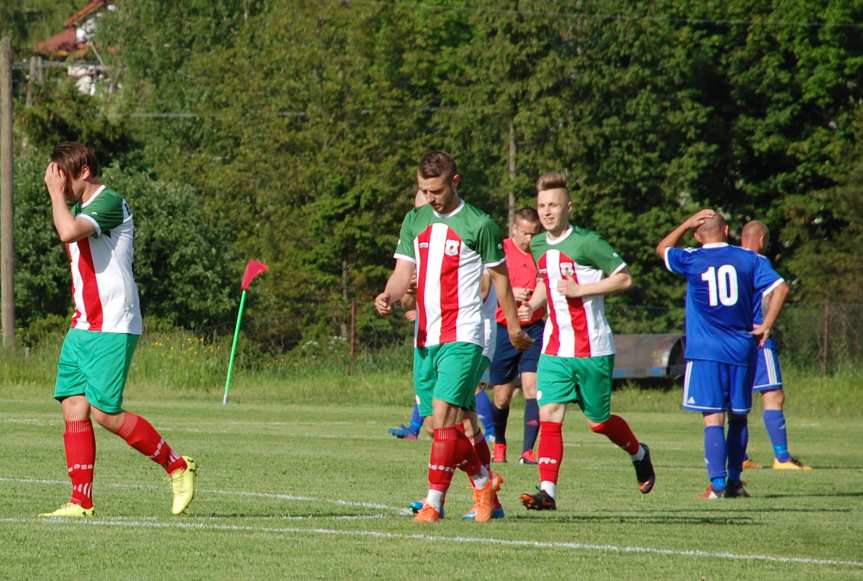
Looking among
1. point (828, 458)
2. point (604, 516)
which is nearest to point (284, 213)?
point (828, 458)

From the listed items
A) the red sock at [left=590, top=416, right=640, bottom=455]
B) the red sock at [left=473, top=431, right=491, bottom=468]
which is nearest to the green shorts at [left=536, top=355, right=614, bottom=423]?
the red sock at [left=590, top=416, right=640, bottom=455]

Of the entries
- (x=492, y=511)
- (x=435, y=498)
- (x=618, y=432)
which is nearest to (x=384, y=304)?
(x=435, y=498)

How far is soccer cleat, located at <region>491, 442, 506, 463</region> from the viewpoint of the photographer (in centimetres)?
1585

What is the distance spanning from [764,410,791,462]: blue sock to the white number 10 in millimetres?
3669

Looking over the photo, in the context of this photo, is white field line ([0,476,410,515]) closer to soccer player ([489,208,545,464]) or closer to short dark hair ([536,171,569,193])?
short dark hair ([536,171,569,193])

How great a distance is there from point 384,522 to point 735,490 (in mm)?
4083

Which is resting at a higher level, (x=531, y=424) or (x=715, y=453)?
(x=715, y=453)

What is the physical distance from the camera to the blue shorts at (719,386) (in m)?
12.7

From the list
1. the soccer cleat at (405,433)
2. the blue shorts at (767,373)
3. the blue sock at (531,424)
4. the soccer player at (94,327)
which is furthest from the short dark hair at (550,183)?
the soccer cleat at (405,433)

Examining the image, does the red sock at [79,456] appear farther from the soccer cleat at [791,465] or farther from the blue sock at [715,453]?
the soccer cleat at [791,465]

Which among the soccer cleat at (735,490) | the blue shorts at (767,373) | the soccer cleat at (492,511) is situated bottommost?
the soccer cleat at (735,490)

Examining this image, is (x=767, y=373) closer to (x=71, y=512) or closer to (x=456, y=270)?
(x=456, y=270)

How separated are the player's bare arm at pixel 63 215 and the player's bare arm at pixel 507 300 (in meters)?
2.22

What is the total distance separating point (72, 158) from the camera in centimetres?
953
